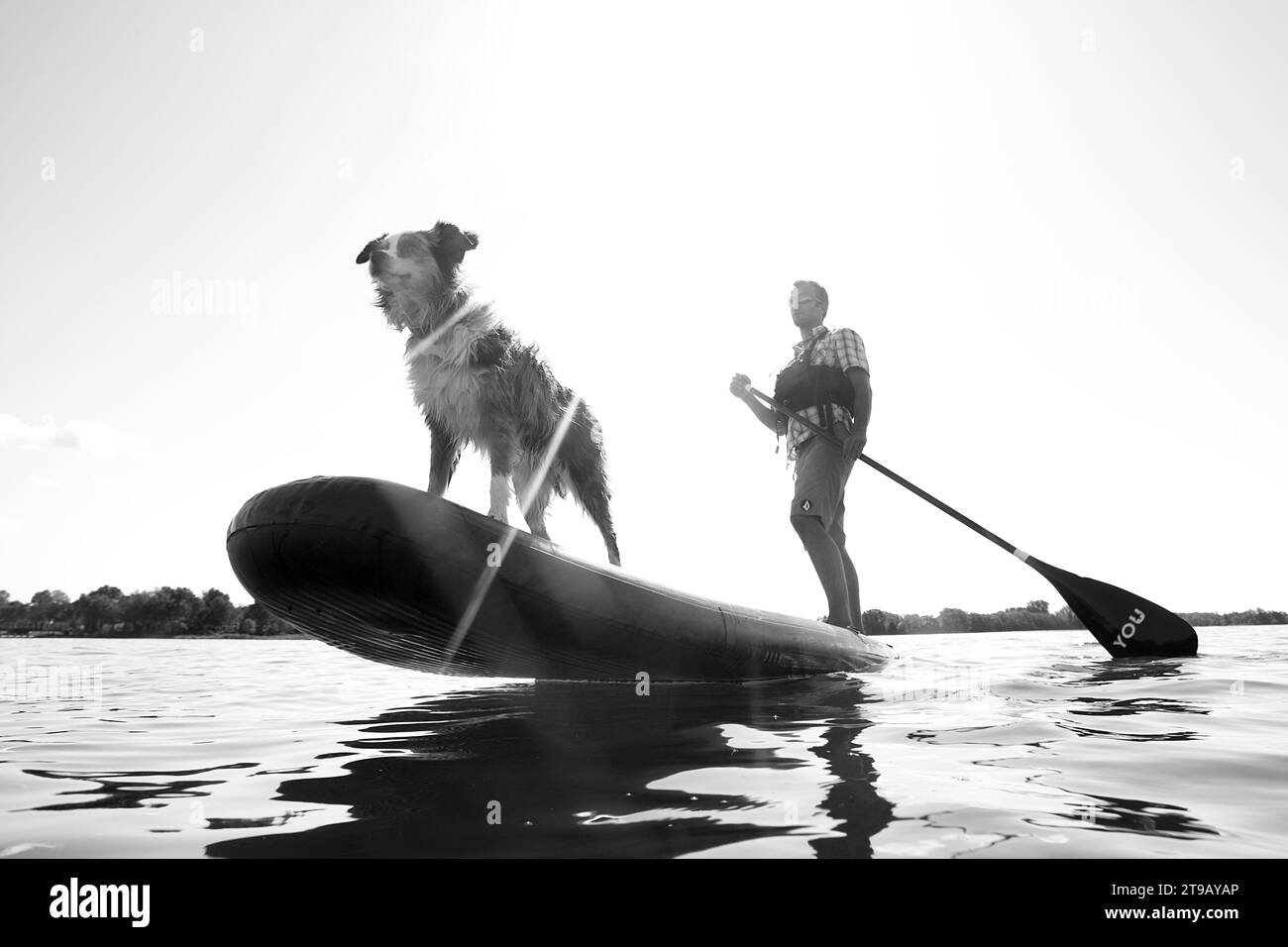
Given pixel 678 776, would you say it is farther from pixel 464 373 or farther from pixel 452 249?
pixel 452 249

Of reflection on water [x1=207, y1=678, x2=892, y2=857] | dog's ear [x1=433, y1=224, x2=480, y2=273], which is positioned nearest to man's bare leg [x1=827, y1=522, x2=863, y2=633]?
reflection on water [x1=207, y1=678, x2=892, y2=857]

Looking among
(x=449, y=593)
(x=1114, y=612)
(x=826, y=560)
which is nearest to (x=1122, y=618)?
(x=1114, y=612)

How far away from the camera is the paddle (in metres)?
6.50

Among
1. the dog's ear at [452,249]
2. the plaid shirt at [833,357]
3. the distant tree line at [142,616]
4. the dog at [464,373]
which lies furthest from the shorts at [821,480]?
the distant tree line at [142,616]

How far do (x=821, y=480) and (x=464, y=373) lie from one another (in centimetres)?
257

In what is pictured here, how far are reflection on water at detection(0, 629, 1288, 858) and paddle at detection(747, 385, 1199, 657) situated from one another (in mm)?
1882

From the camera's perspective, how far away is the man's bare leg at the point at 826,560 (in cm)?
529

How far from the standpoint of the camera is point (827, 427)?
18.3 ft

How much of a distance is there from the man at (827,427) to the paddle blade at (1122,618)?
2.19 meters

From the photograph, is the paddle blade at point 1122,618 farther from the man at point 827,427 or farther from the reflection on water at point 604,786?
the reflection on water at point 604,786

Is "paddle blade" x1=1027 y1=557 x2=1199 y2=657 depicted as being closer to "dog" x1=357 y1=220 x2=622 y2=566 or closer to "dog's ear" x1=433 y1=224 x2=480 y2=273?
"dog" x1=357 y1=220 x2=622 y2=566

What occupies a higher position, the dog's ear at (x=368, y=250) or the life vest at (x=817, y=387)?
the dog's ear at (x=368, y=250)

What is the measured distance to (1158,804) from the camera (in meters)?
2.04
